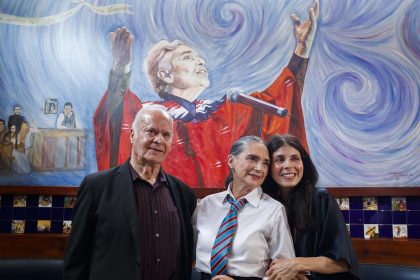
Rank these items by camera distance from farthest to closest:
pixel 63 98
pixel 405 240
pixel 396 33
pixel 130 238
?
pixel 63 98 < pixel 396 33 < pixel 405 240 < pixel 130 238

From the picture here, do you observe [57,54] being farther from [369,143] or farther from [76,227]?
[369,143]

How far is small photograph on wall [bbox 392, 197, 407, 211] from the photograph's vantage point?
3508 millimetres

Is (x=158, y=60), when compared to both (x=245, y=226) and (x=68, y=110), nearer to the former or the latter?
(x=68, y=110)

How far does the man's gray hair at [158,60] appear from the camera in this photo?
3986mm

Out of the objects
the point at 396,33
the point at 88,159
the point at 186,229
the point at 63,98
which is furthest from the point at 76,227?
the point at 396,33

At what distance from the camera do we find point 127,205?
2188 millimetres

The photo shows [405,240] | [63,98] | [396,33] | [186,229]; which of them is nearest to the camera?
[186,229]

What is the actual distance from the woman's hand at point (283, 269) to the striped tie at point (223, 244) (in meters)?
0.25

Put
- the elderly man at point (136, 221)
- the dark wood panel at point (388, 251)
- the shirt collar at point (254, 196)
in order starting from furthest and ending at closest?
the dark wood panel at point (388, 251), the shirt collar at point (254, 196), the elderly man at point (136, 221)

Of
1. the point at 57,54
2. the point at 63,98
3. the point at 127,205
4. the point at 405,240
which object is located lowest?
the point at 405,240

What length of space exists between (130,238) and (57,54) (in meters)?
2.70

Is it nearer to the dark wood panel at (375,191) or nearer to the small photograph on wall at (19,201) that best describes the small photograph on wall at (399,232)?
the dark wood panel at (375,191)

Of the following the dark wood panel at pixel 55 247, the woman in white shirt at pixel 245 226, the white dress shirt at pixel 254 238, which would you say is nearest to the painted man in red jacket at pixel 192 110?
the dark wood panel at pixel 55 247

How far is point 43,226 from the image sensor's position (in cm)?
384
